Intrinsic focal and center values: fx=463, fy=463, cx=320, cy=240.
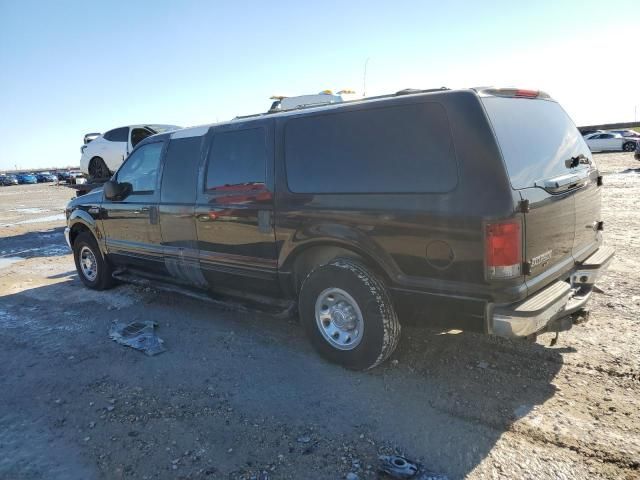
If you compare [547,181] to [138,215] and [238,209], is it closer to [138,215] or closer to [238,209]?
[238,209]

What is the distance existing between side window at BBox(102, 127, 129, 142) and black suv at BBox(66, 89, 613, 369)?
313 inches

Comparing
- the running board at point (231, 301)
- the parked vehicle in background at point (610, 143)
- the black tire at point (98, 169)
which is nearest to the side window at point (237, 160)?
the running board at point (231, 301)

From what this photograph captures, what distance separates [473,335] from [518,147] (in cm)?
182

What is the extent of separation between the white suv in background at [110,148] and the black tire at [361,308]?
9.35 meters

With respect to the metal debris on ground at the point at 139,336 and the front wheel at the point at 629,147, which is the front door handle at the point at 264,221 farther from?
the front wheel at the point at 629,147

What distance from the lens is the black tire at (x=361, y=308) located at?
335 centimetres

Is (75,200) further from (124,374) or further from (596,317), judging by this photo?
(596,317)

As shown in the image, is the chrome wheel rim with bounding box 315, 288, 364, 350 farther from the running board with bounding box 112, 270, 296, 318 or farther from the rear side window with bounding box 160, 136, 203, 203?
the rear side window with bounding box 160, 136, 203, 203

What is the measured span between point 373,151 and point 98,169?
11.1 metres

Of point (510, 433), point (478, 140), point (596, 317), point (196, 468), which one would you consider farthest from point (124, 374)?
point (596, 317)

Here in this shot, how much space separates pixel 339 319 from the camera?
362 centimetres

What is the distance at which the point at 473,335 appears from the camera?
4.12 metres

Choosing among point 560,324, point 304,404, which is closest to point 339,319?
point 304,404

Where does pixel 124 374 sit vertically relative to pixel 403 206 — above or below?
below
